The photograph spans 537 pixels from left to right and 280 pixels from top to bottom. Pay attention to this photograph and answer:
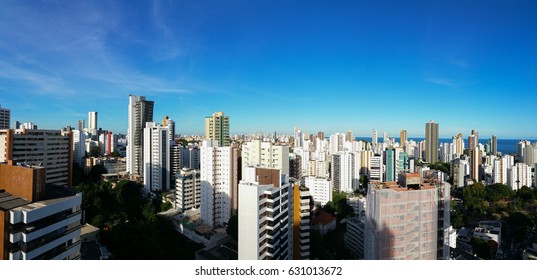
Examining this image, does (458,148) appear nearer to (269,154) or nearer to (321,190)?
(321,190)

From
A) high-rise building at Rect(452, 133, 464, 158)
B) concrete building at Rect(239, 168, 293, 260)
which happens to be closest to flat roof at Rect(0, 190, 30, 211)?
concrete building at Rect(239, 168, 293, 260)

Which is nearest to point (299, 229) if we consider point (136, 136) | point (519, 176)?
point (136, 136)

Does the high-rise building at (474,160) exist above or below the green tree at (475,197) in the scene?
above

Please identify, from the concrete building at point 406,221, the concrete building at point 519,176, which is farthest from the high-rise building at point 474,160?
the concrete building at point 406,221

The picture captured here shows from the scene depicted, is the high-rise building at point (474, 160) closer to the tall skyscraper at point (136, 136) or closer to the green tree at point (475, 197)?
the green tree at point (475, 197)

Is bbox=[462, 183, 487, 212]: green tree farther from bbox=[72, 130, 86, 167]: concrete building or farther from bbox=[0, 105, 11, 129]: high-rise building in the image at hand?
bbox=[72, 130, 86, 167]: concrete building

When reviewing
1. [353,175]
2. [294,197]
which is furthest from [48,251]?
[353,175]
